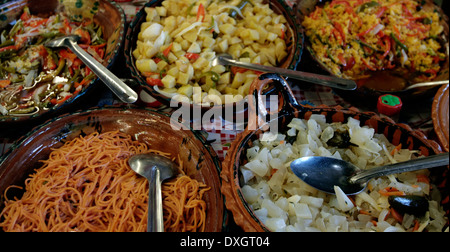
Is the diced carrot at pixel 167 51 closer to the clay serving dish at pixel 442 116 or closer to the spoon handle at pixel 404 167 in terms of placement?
the spoon handle at pixel 404 167

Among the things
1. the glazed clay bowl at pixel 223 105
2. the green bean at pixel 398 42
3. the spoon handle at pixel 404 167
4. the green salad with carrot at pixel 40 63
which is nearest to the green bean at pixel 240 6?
the glazed clay bowl at pixel 223 105

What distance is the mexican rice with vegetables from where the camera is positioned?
2223mm

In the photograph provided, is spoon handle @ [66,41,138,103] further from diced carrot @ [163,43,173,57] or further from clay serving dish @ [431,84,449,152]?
clay serving dish @ [431,84,449,152]

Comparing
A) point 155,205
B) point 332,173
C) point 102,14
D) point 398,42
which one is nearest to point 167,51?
point 102,14

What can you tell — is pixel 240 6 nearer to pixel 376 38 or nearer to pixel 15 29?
pixel 376 38

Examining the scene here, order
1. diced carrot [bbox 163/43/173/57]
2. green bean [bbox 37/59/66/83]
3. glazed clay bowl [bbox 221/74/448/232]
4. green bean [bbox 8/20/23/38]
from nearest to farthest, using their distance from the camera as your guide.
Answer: glazed clay bowl [bbox 221/74/448/232] → diced carrot [bbox 163/43/173/57] → green bean [bbox 37/59/66/83] → green bean [bbox 8/20/23/38]

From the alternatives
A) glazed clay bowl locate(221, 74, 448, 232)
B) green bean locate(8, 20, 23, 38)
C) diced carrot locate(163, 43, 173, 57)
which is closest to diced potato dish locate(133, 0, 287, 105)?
diced carrot locate(163, 43, 173, 57)

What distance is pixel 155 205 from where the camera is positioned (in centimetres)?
126

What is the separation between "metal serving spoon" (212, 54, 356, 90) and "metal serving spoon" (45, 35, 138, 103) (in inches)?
23.0

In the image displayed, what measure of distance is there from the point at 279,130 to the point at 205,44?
0.88 m

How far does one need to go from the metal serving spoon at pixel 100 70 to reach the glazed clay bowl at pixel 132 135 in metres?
0.08

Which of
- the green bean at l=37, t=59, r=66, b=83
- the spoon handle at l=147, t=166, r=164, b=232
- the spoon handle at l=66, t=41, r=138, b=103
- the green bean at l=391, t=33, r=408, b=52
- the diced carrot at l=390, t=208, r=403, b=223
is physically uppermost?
the green bean at l=391, t=33, r=408, b=52
